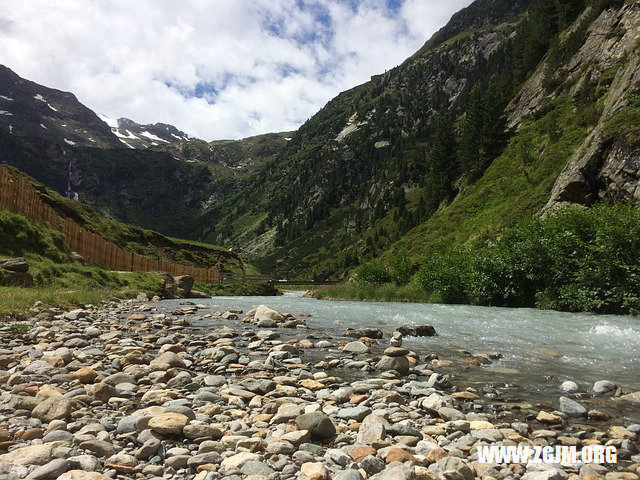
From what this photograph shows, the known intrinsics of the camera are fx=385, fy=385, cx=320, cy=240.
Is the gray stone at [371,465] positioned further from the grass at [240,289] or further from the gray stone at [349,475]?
the grass at [240,289]

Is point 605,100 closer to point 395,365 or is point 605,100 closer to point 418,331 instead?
point 418,331

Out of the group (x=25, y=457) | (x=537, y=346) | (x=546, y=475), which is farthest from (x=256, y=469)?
(x=537, y=346)

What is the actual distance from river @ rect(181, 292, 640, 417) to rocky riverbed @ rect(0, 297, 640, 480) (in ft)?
1.81

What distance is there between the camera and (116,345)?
10.3 m

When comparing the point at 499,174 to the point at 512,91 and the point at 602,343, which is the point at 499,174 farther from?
the point at 602,343

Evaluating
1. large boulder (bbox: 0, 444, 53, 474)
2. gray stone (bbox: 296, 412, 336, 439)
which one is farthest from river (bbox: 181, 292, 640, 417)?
large boulder (bbox: 0, 444, 53, 474)

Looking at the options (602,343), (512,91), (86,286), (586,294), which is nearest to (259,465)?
(602,343)

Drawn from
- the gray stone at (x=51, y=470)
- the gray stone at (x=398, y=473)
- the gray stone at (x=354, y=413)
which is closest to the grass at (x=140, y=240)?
the gray stone at (x=51, y=470)

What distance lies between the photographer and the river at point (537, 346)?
8.33 meters

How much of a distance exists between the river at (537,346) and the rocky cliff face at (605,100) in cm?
1500

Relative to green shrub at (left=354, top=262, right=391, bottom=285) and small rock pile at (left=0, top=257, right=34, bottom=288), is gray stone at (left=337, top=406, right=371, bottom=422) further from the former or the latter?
green shrub at (left=354, top=262, right=391, bottom=285)

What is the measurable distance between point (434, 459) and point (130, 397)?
502 centimetres

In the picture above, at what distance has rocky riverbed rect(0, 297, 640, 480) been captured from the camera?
419cm

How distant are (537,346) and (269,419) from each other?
10.4 metres
